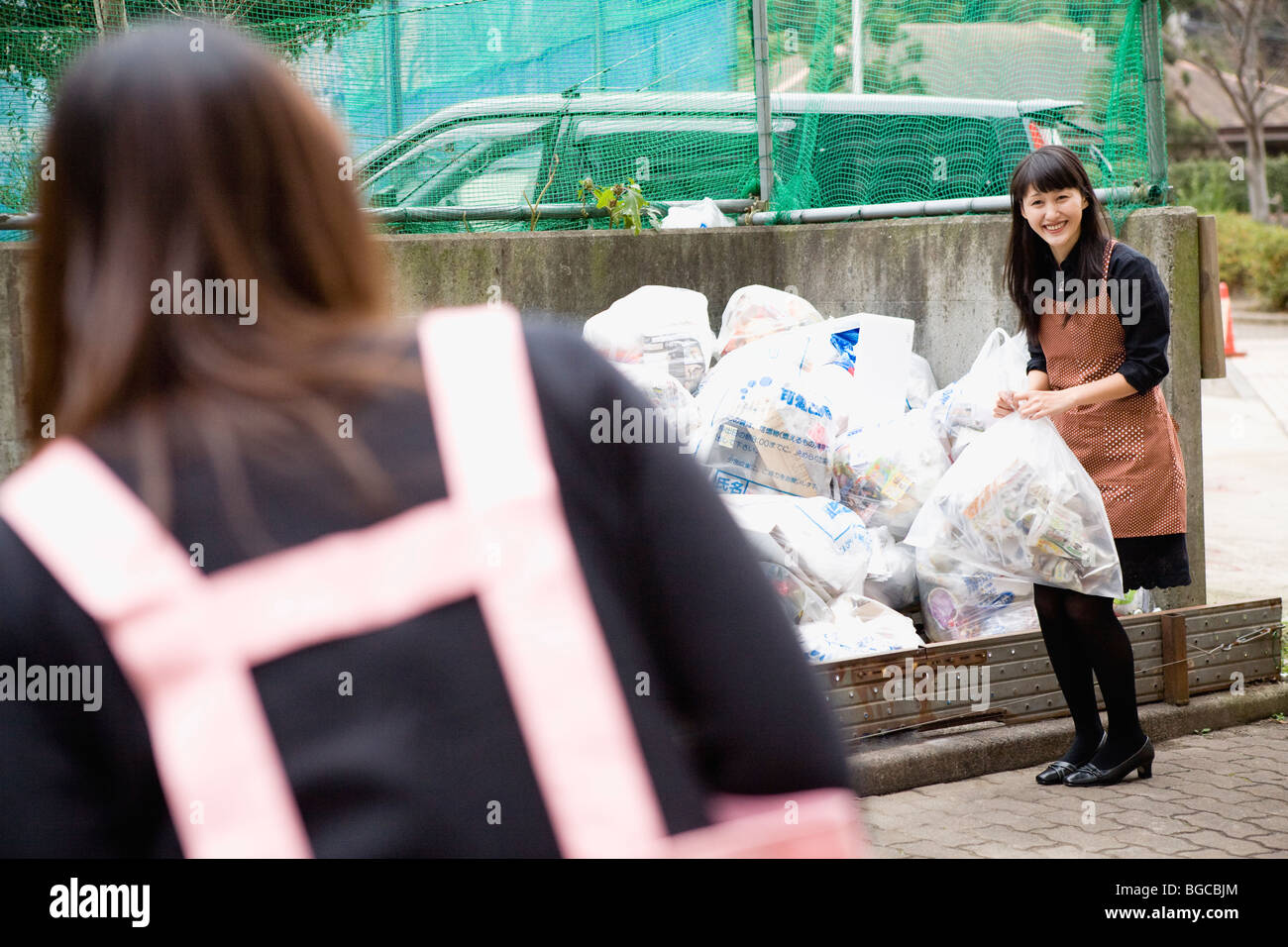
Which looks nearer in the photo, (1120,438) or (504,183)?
(1120,438)

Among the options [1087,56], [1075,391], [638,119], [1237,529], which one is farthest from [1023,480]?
[1237,529]

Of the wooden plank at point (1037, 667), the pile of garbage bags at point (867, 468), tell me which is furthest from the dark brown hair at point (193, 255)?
the wooden plank at point (1037, 667)

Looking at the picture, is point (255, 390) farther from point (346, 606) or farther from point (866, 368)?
point (866, 368)

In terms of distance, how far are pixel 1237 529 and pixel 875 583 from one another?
4.16 meters

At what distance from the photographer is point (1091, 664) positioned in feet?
13.5

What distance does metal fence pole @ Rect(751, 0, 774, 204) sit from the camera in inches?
248

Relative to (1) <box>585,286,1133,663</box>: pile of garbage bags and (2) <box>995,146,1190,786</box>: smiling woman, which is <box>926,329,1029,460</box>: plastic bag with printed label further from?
(2) <box>995,146,1190,786</box>: smiling woman

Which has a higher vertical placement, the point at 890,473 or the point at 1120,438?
the point at 1120,438

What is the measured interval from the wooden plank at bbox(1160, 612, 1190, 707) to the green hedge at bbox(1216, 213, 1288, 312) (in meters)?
18.8

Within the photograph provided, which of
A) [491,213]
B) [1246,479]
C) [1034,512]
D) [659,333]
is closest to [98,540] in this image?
[1034,512]

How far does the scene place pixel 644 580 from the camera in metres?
1.00

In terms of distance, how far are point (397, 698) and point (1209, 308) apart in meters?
4.82

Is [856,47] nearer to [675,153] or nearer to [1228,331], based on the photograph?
[675,153]

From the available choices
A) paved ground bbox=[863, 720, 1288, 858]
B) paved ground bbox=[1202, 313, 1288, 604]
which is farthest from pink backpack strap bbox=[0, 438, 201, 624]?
paved ground bbox=[1202, 313, 1288, 604]
